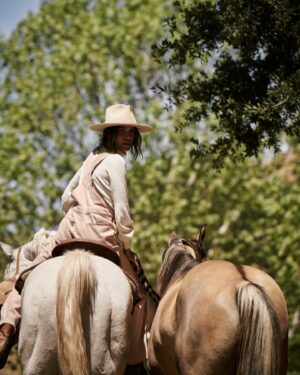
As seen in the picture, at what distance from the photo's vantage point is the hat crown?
6.78m

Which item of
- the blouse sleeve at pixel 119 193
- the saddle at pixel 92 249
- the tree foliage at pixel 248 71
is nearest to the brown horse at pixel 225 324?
the saddle at pixel 92 249

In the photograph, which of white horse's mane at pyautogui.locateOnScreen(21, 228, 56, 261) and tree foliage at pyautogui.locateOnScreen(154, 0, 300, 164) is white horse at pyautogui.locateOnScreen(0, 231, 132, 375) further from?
tree foliage at pyautogui.locateOnScreen(154, 0, 300, 164)

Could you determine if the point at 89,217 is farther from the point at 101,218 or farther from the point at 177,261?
the point at 177,261

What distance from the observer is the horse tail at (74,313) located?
215 inches

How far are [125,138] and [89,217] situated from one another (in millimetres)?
851

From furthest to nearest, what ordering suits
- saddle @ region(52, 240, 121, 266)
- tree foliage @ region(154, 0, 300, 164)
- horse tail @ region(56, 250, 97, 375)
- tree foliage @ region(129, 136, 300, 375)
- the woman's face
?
1. tree foliage @ region(129, 136, 300, 375)
2. tree foliage @ region(154, 0, 300, 164)
3. the woman's face
4. saddle @ region(52, 240, 121, 266)
5. horse tail @ region(56, 250, 97, 375)

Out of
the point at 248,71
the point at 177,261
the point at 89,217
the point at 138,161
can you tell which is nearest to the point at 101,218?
the point at 89,217

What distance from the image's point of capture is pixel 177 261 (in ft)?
25.0

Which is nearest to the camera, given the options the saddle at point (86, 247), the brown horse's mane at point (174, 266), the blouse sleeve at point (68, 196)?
the saddle at point (86, 247)

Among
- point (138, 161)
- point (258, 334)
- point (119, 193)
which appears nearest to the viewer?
point (258, 334)

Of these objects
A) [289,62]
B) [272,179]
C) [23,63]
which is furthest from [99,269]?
[23,63]

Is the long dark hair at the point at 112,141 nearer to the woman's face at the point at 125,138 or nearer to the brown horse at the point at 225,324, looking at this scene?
the woman's face at the point at 125,138

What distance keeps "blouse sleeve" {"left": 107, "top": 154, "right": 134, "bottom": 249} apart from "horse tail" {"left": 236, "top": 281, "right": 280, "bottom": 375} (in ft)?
4.01

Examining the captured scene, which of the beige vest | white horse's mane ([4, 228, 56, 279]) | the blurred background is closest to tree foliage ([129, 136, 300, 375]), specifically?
the blurred background
